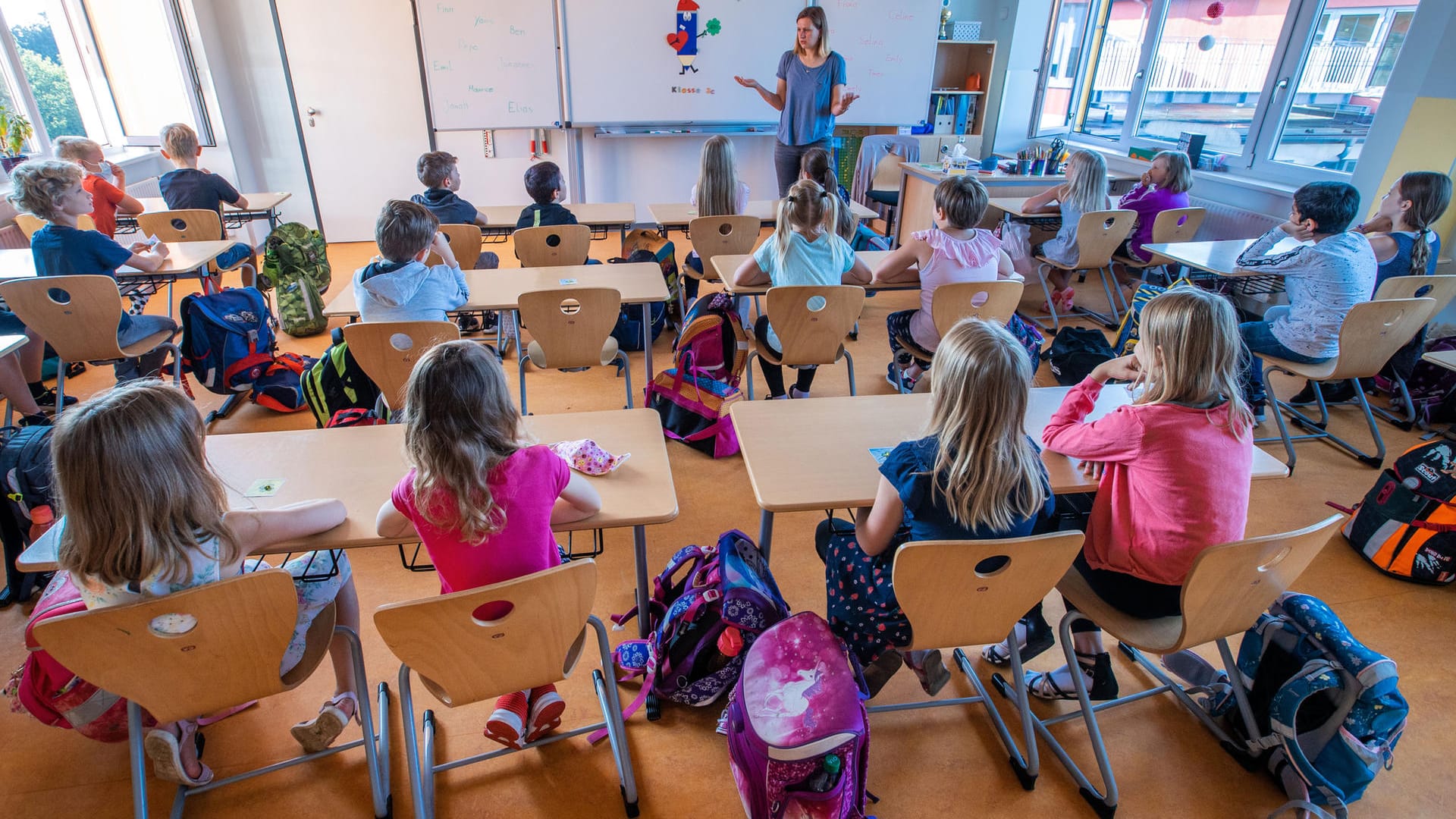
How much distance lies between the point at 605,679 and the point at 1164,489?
1271 mm

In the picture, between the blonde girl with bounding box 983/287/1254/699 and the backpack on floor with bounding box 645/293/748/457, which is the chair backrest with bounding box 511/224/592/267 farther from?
the blonde girl with bounding box 983/287/1254/699

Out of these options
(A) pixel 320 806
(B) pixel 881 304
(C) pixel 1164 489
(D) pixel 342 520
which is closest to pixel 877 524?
(C) pixel 1164 489

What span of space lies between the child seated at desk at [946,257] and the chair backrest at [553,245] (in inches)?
58.1

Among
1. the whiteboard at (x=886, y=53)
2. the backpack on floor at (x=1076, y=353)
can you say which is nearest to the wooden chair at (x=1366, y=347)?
the backpack on floor at (x=1076, y=353)

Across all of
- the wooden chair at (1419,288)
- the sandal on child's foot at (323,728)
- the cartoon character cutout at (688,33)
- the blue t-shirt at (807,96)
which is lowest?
the sandal on child's foot at (323,728)

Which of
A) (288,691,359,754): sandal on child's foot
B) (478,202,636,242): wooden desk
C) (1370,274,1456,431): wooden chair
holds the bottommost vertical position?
(288,691,359,754): sandal on child's foot

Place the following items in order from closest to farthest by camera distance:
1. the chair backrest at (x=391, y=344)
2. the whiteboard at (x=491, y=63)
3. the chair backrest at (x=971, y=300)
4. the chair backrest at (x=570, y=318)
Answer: the chair backrest at (x=391, y=344), the chair backrest at (x=570, y=318), the chair backrest at (x=971, y=300), the whiteboard at (x=491, y=63)

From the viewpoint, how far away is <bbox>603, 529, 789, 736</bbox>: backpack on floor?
5.86 feet

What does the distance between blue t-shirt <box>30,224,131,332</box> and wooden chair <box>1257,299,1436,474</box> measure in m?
4.73

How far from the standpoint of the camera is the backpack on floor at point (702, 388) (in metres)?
3.01

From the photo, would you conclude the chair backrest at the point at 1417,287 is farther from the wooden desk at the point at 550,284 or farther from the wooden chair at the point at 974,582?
the wooden desk at the point at 550,284

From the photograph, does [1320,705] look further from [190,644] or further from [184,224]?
[184,224]

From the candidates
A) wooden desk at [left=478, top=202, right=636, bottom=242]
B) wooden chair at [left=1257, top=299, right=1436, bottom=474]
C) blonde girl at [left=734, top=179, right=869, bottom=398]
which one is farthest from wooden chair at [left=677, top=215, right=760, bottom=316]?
wooden chair at [left=1257, top=299, right=1436, bottom=474]

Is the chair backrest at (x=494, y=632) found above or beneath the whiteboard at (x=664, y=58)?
beneath
